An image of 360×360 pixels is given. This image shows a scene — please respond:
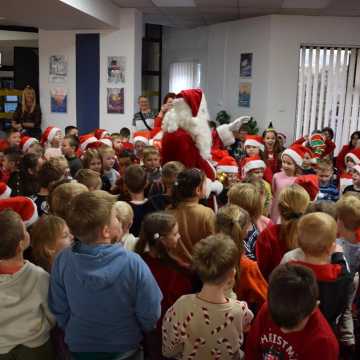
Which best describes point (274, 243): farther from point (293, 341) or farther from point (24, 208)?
point (24, 208)

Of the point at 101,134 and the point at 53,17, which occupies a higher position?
the point at 53,17

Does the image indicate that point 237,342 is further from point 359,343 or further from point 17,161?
point 17,161

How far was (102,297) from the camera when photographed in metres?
1.64

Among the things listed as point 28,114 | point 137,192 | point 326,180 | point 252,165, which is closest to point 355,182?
point 326,180

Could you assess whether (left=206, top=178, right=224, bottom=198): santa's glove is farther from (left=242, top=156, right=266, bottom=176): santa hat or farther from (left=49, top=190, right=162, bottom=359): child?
(left=49, top=190, right=162, bottom=359): child

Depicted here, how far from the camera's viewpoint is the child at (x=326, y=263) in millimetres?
1760

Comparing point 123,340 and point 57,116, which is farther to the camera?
point 57,116

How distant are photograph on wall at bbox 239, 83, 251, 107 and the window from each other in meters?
1.77

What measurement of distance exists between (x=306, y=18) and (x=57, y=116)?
447cm

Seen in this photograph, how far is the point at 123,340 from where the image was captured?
171cm

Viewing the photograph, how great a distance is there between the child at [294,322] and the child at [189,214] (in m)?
0.78

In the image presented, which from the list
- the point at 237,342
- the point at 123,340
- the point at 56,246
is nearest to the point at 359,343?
the point at 237,342

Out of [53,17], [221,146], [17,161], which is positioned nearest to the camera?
[17,161]

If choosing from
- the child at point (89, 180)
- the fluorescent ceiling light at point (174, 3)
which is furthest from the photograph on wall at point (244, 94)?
the child at point (89, 180)
